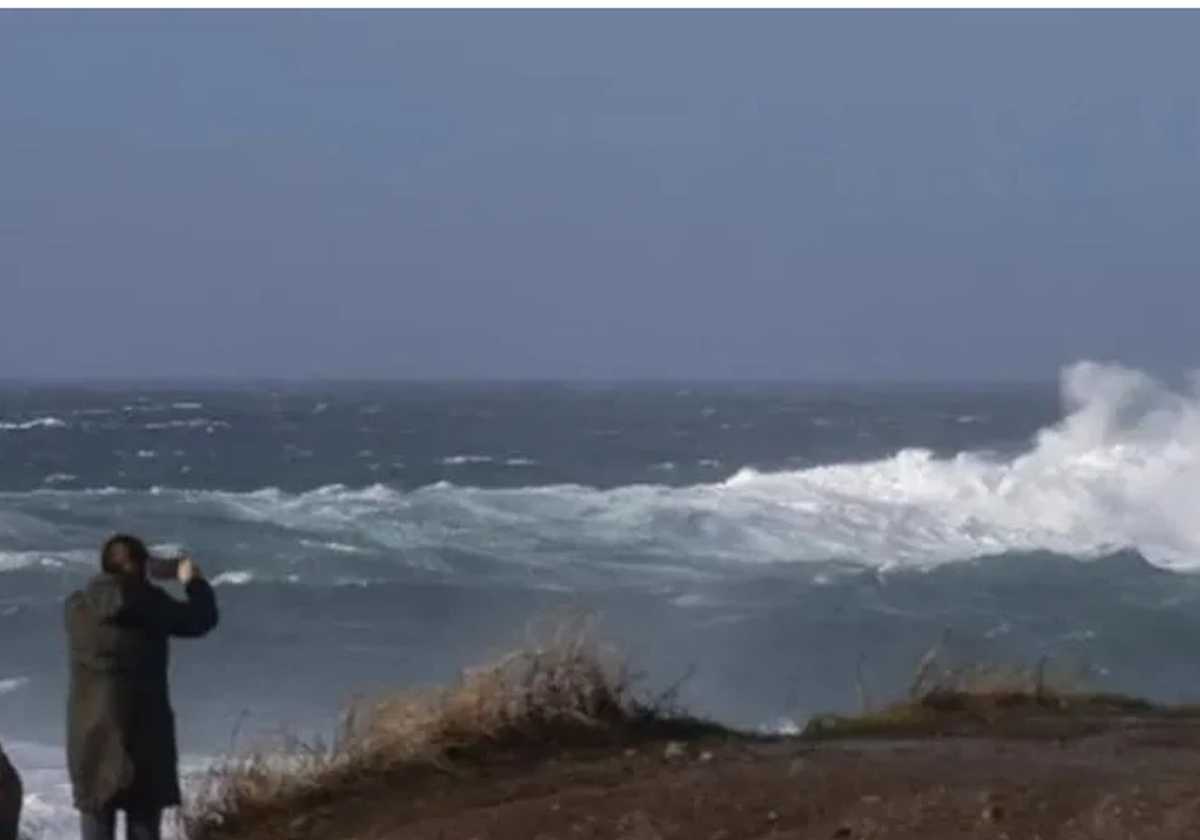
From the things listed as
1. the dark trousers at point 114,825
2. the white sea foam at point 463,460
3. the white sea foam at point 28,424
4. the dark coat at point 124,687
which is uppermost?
the dark coat at point 124,687

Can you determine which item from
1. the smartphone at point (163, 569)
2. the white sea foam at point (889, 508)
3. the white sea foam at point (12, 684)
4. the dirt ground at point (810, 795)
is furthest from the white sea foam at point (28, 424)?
the smartphone at point (163, 569)

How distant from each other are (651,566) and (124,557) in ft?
77.9

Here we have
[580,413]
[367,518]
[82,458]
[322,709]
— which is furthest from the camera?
[580,413]

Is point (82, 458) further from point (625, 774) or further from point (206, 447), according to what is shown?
point (625, 774)

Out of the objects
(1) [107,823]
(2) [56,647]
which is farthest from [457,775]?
(2) [56,647]

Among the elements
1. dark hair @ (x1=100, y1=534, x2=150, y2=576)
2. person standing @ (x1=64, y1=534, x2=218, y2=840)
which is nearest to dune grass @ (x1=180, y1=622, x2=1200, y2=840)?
person standing @ (x1=64, y1=534, x2=218, y2=840)

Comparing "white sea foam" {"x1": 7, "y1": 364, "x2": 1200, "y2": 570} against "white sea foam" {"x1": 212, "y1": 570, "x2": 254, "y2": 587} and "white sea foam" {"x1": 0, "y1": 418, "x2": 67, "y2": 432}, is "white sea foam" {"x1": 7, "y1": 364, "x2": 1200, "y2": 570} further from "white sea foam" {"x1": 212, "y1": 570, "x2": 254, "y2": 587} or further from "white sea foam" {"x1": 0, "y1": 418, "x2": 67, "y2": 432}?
"white sea foam" {"x1": 0, "y1": 418, "x2": 67, "y2": 432}

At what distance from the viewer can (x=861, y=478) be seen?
144 ft

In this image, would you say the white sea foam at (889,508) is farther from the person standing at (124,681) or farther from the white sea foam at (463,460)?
the person standing at (124,681)

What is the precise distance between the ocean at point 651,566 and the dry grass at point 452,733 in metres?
0.64

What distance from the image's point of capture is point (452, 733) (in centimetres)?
988

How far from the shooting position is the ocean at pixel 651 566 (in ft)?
72.1

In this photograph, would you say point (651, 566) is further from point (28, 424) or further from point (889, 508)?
point (28, 424)

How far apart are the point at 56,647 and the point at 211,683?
10.0 ft
